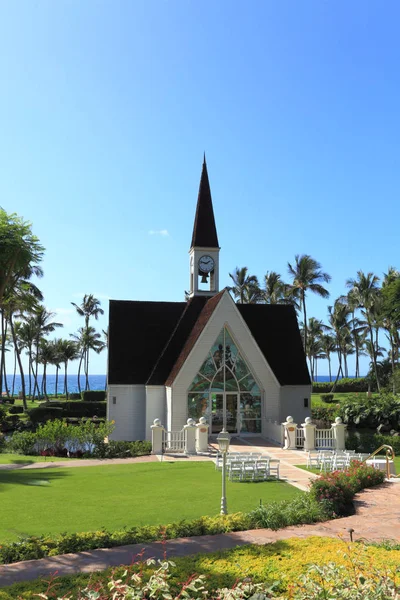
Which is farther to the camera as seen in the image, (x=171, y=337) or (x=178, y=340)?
(x=171, y=337)

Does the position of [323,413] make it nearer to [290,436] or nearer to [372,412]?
[290,436]

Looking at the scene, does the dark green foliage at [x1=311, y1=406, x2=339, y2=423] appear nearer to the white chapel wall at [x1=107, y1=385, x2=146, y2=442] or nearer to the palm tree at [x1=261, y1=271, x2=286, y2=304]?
the white chapel wall at [x1=107, y1=385, x2=146, y2=442]

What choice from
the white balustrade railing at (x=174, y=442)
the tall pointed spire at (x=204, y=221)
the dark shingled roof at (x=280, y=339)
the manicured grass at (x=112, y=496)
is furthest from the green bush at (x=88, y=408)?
the manicured grass at (x=112, y=496)

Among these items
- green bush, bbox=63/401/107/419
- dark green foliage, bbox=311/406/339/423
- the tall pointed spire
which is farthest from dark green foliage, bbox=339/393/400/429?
green bush, bbox=63/401/107/419

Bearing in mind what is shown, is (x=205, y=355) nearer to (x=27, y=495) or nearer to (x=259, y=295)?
(x=27, y=495)

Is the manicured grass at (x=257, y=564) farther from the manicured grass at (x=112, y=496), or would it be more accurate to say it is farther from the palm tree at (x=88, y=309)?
the palm tree at (x=88, y=309)

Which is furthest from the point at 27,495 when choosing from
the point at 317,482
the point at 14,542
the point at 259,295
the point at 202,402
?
the point at 259,295

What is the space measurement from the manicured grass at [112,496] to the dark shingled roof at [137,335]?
34.3 feet

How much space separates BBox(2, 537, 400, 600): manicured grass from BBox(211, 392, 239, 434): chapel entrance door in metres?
17.9

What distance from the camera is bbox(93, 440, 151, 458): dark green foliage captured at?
22844mm

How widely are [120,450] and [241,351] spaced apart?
27.4ft

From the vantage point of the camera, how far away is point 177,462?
2070 cm

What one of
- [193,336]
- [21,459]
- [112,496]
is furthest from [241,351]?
[112,496]

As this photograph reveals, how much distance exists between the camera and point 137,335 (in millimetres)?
31109
